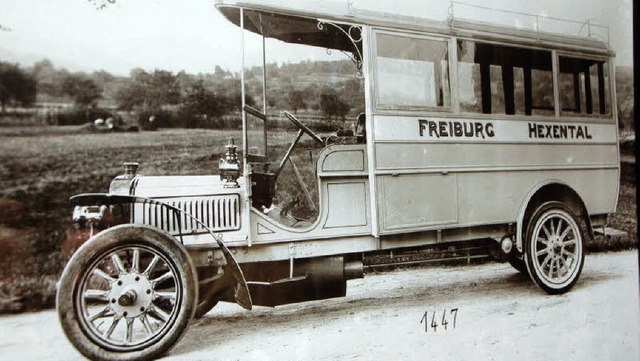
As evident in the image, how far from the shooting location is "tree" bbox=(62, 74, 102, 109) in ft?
5.41

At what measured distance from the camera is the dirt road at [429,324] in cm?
184

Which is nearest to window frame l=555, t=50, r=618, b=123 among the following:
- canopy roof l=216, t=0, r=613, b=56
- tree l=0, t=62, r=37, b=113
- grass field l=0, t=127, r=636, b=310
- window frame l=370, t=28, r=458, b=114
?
canopy roof l=216, t=0, r=613, b=56

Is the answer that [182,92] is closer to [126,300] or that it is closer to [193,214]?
[193,214]

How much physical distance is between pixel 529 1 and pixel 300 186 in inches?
65.4

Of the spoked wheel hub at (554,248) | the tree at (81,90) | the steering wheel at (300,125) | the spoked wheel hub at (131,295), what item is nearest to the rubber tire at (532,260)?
the spoked wheel hub at (554,248)

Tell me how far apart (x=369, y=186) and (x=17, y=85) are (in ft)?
4.88

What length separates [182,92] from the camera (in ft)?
5.95

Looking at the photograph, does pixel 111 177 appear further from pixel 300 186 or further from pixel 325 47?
pixel 325 47

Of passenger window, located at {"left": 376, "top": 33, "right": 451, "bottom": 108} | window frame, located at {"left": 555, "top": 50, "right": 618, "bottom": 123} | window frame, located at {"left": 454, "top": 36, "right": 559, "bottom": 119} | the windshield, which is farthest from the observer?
window frame, located at {"left": 555, "top": 50, "right": 618, "bottom": 123}

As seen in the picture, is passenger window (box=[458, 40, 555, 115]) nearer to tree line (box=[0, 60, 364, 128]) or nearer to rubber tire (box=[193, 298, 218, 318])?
tree line (box=[0, 60, 364, 128])

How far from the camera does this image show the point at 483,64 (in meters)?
2.45

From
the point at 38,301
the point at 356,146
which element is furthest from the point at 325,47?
the point at 38,301

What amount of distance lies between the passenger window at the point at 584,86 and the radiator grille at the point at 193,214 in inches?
78.8

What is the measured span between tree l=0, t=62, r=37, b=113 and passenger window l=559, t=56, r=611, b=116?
8.64 feet
